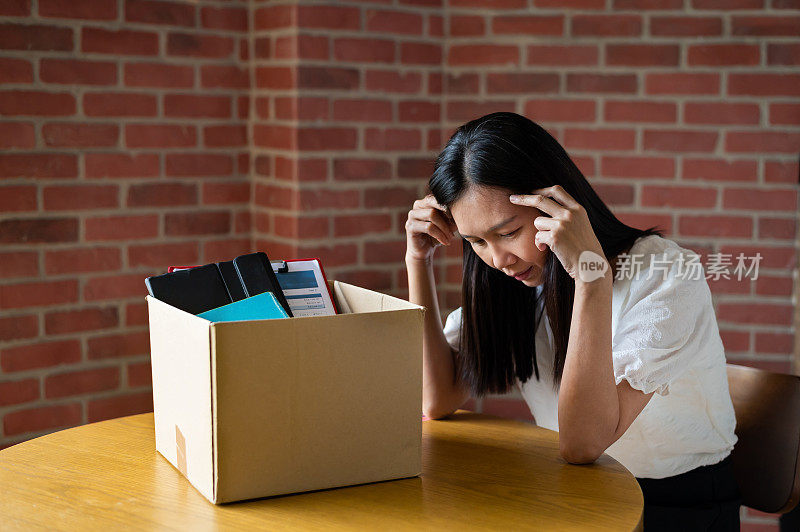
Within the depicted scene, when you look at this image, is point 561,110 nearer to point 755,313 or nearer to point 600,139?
point 600,139

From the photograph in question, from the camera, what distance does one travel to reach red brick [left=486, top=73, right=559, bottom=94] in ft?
8.04

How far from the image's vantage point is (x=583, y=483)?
122 centimetres

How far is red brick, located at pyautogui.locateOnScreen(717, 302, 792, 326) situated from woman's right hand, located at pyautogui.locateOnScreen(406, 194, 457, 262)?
1160 millimetres

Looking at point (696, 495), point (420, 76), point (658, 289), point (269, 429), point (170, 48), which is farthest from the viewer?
point (420, 76)

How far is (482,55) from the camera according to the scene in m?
2.48

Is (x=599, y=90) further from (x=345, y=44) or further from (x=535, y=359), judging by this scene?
(x=535, y=359)

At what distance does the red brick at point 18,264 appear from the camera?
2115mm

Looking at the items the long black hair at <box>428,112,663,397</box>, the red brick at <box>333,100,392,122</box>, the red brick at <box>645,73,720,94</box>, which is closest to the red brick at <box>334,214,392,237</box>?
the red brick at <box>333,100,392,122</box>

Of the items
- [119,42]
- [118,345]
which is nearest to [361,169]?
[119,42]

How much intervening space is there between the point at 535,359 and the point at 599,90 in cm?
103

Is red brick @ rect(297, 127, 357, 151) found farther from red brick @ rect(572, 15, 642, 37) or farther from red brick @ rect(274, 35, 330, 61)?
red brick @ rect(572, 15, 642, 37)

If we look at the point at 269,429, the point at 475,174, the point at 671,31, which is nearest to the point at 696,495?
the point at 475,174

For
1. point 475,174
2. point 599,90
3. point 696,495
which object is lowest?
point 696,495

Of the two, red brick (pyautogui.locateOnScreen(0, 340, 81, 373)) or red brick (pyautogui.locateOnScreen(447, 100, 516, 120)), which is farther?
red brick (pyautogui.locateOnScreen(447, 100, 516, 120))
